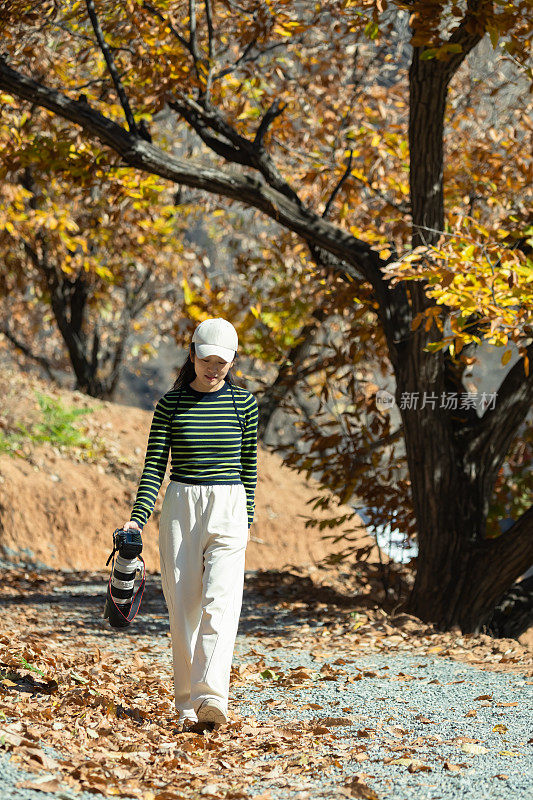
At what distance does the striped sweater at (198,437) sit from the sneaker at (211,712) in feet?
2.77

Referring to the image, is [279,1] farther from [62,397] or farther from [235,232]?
[235,232]

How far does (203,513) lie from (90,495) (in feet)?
24.8

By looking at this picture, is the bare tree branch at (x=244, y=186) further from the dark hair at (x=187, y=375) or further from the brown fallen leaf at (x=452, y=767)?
the brown fallen leaf at (x=452, y=767)

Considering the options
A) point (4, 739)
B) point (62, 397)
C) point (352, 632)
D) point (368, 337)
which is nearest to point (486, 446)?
point (368, 337)

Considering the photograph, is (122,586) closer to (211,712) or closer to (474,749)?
(211,712)

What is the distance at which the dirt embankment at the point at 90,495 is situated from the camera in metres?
10.8

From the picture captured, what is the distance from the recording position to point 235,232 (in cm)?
1912

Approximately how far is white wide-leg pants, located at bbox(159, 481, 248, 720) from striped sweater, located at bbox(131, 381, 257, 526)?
8 cm

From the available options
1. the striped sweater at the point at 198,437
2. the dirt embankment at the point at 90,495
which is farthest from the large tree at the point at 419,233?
the dirt embankment at the point at 90,495

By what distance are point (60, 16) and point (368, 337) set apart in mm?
4093

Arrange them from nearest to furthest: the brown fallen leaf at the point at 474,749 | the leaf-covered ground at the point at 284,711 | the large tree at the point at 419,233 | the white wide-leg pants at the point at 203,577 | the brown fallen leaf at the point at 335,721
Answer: the leaf-covered ground at the point at 284,711, the brown fallen leaf at the point at 474,749, the white wide-leg pants at the point at 203,577, the brown fallen leaf at the point at 335,721, the large tree at the point at 419,233

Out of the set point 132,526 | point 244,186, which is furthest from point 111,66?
point 132,526

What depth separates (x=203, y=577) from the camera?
4.23 meters

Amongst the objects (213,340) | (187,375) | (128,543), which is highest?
(213,340)
